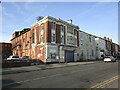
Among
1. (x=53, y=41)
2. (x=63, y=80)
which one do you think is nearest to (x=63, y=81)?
(x=63, y=80)

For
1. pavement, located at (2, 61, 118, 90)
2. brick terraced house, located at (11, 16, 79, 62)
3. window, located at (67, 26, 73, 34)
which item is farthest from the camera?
window, located at (67, 26, 73, 34)

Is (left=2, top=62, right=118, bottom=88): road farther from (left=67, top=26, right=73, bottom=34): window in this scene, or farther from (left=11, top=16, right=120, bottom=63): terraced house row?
(left=67, top=26, right=73, bottom=34): window

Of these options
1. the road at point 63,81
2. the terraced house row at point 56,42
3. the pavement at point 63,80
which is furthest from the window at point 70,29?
the road at point 63,81

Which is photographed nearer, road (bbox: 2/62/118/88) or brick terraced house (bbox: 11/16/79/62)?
road (bbox: 2/62/118/88)

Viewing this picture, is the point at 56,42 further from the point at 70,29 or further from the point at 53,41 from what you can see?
the point at 70,29

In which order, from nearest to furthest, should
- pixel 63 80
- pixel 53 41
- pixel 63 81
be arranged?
pixel 63 81 < pixel 63 80 < pixel 53 41

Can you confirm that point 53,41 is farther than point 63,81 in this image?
Yes

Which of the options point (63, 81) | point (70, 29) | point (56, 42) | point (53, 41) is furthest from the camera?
point (70, 29)

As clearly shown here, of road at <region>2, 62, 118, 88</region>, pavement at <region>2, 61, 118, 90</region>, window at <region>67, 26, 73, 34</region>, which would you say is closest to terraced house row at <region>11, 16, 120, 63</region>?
window at <region>67, 26, 73, 34</region>

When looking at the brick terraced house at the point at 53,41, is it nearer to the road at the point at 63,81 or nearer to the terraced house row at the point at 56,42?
the terraced house row at the point at 56,42

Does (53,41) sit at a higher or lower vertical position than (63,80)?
higher

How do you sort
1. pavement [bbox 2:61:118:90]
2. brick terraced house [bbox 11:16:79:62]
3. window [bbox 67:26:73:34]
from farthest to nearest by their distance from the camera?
window [bbox 67:26:73:34] → brick terraced house [bbox 11:16:79:62] → pavement [bbox 2:61:118:90]

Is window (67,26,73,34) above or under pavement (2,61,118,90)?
above

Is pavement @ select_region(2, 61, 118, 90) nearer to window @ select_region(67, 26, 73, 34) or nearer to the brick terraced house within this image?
the brick terraced house
